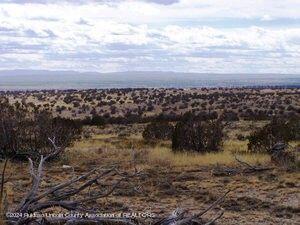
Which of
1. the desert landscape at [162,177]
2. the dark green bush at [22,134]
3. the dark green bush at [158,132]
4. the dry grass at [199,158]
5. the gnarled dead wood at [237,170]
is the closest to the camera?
the desert landscape at [162,177]

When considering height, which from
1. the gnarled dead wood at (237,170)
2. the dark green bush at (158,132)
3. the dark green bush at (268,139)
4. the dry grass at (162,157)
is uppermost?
the dark green bush at (268,139)

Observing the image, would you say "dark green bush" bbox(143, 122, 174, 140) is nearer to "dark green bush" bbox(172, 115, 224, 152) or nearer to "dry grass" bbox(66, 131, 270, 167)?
"dark green bush" bbox(172, 115, 224, 152)

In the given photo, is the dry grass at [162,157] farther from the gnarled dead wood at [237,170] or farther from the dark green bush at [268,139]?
the gnarled dead wood at [237,170]

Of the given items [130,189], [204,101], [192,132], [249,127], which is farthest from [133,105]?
[130,189]

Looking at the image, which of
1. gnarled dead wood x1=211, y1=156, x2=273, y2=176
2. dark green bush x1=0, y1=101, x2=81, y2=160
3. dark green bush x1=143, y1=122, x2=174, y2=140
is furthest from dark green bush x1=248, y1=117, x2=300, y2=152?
dark green bush x1=143, y1=122, x2=174, y2=140

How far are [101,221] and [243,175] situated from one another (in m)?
9.46

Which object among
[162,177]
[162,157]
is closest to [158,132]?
[162,157]

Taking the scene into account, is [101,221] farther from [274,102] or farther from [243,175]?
[274,102]

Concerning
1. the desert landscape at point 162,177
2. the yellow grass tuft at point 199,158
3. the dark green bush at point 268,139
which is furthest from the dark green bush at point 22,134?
the dark green bush at point 268,139

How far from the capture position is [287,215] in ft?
35.2

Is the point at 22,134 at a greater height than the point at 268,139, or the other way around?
the point at 22,134

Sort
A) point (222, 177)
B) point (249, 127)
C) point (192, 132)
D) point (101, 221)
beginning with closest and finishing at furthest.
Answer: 1. point (101, 221)
2. point (222, 177)
3. point (192, 132)
4. point (249, 127)

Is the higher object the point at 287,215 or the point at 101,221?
the point at 101,221

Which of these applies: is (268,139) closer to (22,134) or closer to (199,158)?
(199,158)
